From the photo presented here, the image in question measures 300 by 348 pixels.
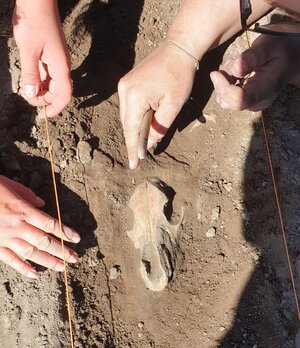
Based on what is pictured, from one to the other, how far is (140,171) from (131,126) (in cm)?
36

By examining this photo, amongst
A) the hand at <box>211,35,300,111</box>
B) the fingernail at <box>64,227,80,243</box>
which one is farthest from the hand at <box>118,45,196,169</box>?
the fingernail at <box>64,227,80,243</box>

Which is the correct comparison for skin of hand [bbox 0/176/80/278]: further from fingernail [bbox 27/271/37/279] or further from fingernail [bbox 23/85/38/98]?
fingernail [bbox 23/85/38/98]

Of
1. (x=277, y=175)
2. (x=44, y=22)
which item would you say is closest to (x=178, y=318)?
(x=277, y=175)

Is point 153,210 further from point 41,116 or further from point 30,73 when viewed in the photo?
point 30,73

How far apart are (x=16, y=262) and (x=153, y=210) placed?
1.96 feet

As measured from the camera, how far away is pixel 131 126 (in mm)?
1919

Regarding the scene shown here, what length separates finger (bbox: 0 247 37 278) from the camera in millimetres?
2018

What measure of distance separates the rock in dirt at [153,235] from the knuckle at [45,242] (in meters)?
0.35

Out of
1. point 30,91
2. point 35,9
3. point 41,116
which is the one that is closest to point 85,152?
point 41,116

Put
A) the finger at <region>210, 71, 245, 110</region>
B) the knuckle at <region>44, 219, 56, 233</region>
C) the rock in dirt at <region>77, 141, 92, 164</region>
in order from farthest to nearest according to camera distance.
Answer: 1. the rock in dirt at <region>77, 141, 92, 164</region>
2. the knuckle at <region>44, 219, 56, 233</region>
3. the finger at <region>210, 71, 245, 110</region>

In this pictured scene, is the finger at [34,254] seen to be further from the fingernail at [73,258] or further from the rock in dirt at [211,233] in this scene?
the rock in dirt at [211,233]

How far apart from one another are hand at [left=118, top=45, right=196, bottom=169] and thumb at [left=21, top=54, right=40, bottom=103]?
1.16ft

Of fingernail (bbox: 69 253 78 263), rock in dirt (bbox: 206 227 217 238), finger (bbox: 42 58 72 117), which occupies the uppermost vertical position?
finger (bbox: 42 58 72 117)

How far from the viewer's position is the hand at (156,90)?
6.28ft
